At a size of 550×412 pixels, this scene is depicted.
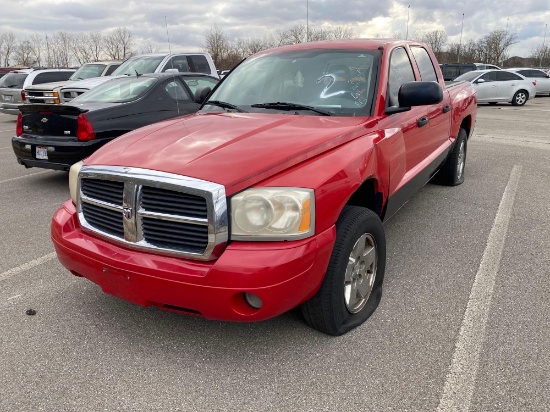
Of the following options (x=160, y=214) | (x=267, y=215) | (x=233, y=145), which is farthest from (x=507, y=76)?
(x=160, y=214)

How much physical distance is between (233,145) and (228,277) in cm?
80

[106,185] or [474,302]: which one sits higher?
[106,185]

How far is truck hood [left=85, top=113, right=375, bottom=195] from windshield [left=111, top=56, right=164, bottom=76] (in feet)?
27.9

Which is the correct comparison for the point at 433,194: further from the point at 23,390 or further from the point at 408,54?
the point at 23,390

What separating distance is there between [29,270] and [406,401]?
308 centimetres

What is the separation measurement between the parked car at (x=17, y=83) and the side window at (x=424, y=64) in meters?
13.4

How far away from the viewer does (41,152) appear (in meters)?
6.00

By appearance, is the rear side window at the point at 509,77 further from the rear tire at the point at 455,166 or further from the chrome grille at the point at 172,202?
the chrome grille at the point at 172,202

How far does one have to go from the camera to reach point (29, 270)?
147 inches

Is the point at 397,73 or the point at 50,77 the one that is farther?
the point at 50,77

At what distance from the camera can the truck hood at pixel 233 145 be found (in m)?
2.35

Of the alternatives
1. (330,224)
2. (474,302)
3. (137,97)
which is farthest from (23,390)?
(137,97)

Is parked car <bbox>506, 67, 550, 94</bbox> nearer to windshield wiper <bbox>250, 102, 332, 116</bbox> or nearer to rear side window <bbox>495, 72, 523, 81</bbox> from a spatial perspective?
rear side window <bbox>495, 72, 523, 81</bbox>

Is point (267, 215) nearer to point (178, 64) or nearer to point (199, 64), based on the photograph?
point (178, 64)
